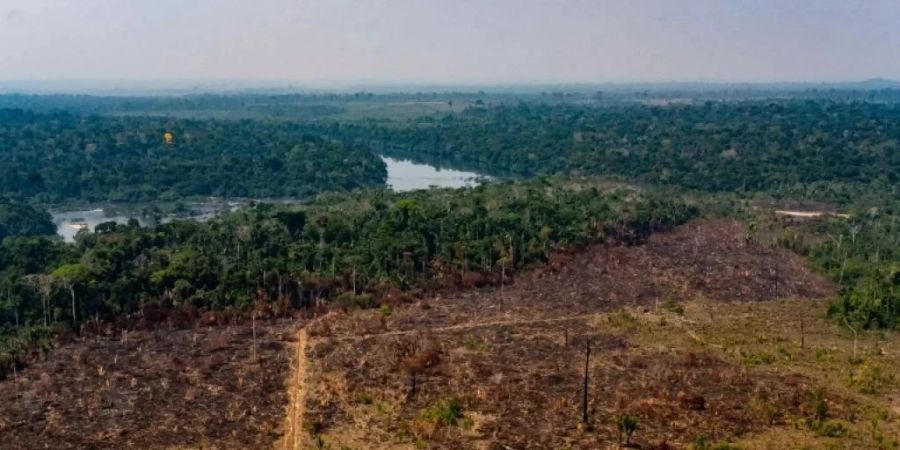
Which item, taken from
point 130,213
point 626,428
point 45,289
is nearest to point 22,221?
point 130,213

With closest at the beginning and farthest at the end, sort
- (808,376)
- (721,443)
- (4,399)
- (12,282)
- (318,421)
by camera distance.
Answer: (721,443)
(318,421)
(4,399)
(808,376)
(12,282)

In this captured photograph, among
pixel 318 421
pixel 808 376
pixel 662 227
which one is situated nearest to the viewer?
pixel 318 421

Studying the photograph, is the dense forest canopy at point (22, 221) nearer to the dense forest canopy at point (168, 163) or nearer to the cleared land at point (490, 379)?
the dense forest canopy at point (168, 163)

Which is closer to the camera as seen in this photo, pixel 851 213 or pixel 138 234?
pixel 138 234

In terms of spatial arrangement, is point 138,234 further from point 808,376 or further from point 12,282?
point 808,376

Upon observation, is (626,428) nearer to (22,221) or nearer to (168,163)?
(22,221)

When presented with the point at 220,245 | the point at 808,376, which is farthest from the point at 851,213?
the point at 220,245

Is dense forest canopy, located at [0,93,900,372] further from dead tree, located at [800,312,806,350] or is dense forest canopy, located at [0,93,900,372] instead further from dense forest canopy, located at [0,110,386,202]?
dead tree, located at [800,312,806,350]

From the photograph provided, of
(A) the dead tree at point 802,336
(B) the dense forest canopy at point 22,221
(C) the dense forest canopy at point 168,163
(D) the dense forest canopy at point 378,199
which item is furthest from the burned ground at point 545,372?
(C) the dense forest canopy at point 168,163
